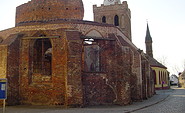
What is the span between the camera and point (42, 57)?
16.7 meters

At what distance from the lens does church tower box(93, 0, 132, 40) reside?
3562cm

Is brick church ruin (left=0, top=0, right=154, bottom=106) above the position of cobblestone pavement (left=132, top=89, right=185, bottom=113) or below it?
above

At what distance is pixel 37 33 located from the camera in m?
16.3

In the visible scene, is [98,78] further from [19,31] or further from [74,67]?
[19,31]

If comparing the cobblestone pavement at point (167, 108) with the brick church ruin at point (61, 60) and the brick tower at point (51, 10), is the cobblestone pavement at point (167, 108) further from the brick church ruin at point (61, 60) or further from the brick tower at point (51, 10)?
the brick tower at point (51, 10)

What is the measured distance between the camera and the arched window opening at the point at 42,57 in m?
16.5

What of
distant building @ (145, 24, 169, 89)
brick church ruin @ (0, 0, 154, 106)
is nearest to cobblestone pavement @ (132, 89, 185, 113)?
brick church ruin @ (0, 0, 154, 106)

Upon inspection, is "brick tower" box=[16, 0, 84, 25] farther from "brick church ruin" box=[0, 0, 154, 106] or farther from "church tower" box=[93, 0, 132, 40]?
"church tower" box=[93, 0, 132, 40]

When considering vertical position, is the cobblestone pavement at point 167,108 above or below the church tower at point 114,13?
below

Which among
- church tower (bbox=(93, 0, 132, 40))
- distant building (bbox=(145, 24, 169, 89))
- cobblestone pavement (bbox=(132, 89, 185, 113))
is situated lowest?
cobblestone pavement (bbox=(132, 89, 185, 113))

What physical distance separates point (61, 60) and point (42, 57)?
2240 millimetres

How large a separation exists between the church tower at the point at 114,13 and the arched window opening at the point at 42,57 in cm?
1954

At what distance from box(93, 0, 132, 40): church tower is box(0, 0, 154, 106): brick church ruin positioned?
18438mm

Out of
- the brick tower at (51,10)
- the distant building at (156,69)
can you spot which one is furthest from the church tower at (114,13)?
the brick tower at (51,10)
